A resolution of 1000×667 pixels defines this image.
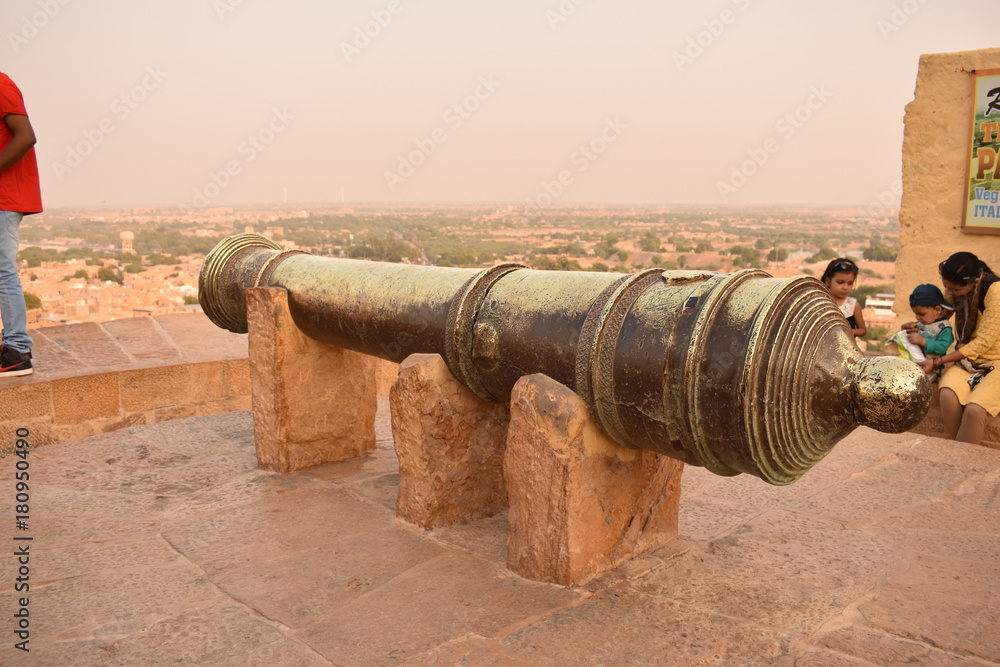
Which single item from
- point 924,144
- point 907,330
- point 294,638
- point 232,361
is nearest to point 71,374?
point 232,361

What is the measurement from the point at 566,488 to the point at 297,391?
1906 mm

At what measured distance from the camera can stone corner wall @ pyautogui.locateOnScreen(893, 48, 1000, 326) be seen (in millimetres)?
5672

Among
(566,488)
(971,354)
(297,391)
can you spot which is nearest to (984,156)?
(971,354)

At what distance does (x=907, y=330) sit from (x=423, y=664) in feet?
12.9

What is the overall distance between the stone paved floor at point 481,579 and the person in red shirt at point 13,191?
112 cm

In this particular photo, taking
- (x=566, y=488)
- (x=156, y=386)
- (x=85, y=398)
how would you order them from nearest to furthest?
(x=566, y=488) → (x=85, y=398) → (x=156, y=386)

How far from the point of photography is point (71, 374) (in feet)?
15.8

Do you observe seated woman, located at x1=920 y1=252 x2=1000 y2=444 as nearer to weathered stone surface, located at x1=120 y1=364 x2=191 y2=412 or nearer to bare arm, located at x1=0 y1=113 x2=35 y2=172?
weathered stone surface, located at x1=120 y1=364 x2=191 y2=412

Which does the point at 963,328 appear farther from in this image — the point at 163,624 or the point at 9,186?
the point at 9,186

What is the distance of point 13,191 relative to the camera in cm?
425

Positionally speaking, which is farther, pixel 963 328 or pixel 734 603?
pixel 963 328

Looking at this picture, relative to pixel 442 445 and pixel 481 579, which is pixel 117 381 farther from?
pixel 481 579

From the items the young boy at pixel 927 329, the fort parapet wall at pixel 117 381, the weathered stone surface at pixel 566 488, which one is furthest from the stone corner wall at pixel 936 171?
the fort parapet wall at pixel 117 381

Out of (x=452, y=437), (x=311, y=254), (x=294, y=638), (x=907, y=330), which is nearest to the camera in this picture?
(x=294, y=638)
